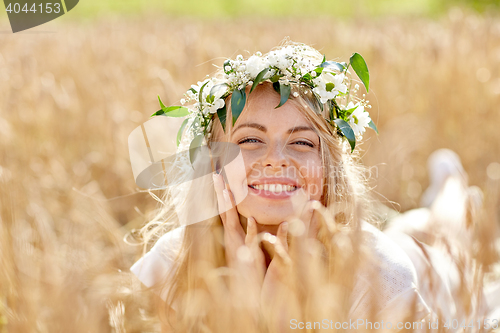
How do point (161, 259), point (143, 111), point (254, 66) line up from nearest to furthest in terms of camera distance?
point (254, 66) < point (161, 259) < point (143, 111)

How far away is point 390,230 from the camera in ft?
7.20

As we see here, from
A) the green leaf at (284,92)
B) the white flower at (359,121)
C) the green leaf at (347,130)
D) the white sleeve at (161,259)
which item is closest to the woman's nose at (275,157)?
the green leaf at (284,92)

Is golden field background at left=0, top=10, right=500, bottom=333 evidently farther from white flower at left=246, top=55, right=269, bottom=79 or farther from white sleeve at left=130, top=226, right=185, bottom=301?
white flower at left=246, top=55, right=269, bottom=79

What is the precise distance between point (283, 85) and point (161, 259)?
2.87 ft

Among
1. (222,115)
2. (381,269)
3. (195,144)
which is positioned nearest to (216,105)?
(222,115)

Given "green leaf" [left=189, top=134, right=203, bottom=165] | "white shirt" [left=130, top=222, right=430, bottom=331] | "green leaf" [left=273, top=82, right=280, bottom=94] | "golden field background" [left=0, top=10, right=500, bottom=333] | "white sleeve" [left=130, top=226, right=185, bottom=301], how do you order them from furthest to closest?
1. "golden field background" [left=0, top=10, right=500, bottom=333]
2. "white sleeve" [left=130, top=226, right=185, bottom=301]
3. "green leaf" [left=189, top=134, right=203, bottom=165]
4. "green leaf" [left=273, top=82, right=280, bottom=94]
5. "white shirt" [left=130, top=222, right=430, bottom=331]

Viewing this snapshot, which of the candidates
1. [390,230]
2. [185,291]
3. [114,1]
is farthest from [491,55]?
[114,1]

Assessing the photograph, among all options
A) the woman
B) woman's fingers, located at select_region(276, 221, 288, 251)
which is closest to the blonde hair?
the woman

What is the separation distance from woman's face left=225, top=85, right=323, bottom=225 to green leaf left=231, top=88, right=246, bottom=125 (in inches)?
2.0

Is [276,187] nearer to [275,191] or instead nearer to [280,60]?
[275,191]

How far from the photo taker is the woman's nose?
129cm

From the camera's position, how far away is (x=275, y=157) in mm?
1296

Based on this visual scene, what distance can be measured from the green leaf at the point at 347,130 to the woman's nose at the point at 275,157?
0.80 ft

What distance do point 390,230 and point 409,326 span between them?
61.2 inches
